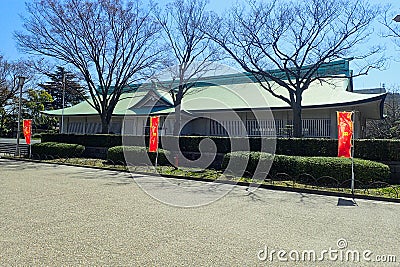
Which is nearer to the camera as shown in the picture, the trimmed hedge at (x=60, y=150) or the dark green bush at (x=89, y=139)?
the trimmed hedge at (x=60, y=150)

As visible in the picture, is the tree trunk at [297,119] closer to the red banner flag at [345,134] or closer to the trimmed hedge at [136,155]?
the red banner flag at [345,134]

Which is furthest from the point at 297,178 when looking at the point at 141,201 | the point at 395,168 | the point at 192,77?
the point at 192,77

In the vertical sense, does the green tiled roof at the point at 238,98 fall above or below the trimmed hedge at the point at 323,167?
above

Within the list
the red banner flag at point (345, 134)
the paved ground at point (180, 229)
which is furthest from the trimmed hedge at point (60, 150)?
the red banner flag at point (345, 134)

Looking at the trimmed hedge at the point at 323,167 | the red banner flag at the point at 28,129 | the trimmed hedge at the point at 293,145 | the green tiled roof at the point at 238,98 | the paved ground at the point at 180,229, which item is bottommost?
the paved ground at the point at 180,229

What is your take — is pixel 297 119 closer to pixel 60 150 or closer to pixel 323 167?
pixel 323 167

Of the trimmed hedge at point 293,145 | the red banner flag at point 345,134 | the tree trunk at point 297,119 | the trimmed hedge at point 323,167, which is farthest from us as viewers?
the tree trunk at point 297,119

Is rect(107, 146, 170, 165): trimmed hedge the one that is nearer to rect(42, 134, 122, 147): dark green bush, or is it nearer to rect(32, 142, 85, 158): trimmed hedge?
rect(42, 134, 122, 147): dark green bush

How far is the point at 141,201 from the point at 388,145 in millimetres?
9110

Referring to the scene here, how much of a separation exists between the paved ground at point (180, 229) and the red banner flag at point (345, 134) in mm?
1740

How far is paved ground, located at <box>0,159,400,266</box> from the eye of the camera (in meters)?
3.87

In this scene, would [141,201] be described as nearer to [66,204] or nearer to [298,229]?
[66,204]

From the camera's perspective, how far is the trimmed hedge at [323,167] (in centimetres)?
988

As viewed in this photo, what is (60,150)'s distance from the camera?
18.5 metres
